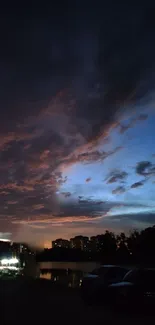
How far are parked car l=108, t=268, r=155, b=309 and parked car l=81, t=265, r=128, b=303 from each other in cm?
210

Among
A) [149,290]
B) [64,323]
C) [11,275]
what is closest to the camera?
[64,323]

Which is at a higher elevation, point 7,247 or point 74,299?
point 7,247

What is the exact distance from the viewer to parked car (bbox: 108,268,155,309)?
49.9ft

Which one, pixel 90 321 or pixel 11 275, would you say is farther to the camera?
pixel 11 275

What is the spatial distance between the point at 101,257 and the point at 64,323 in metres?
191

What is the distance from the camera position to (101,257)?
199 meters

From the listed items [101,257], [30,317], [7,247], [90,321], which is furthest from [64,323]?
[101,257]

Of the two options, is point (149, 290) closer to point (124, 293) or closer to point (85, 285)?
point (124, 293)

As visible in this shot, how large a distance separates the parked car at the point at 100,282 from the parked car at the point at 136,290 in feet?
6.90

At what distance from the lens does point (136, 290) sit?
15266 millimetres

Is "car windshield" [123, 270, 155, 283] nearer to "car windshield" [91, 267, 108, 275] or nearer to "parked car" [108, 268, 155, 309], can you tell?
"parked car" [108, 268, 155, 309]

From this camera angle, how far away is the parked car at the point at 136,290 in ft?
49.9

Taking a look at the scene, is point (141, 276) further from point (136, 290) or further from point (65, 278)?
point (65, 278)

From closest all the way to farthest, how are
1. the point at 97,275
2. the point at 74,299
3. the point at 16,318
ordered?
the point at 16,318
the point at 97,275
the point at 74,299
